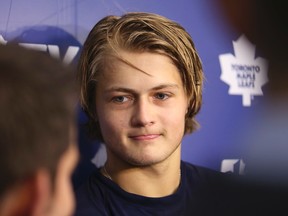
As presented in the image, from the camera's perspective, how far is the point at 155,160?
1.01 m

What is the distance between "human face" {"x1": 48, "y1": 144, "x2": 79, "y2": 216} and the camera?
525mm

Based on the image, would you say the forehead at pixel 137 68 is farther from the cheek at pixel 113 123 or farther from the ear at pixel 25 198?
the ear at pixel 25 198

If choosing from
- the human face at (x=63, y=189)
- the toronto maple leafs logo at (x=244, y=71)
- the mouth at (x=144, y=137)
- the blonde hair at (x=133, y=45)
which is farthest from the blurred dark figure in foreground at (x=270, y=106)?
the human face at (x=63, y=189)

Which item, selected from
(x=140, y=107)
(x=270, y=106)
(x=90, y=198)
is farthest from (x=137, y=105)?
(x=270, y=106)

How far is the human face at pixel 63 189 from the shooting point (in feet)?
1.72

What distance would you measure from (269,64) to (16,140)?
1102 millimetres

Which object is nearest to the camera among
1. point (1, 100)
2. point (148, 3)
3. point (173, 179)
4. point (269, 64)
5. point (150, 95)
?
point (1, 100)

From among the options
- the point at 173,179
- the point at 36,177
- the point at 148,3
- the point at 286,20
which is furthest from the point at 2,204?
the point at 286,20

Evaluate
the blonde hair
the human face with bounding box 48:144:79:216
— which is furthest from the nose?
the human face with bounding box 48:144:79:216

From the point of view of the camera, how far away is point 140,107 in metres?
0.98

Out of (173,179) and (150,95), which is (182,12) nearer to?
(150,95)

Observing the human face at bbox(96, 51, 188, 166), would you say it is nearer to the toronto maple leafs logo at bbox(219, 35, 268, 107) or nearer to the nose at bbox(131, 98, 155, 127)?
the nose at bbox(131, 98, 155, 127)

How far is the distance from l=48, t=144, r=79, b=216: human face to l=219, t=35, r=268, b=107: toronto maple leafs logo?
0.86 metres

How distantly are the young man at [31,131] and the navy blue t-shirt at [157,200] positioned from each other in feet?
1.63
